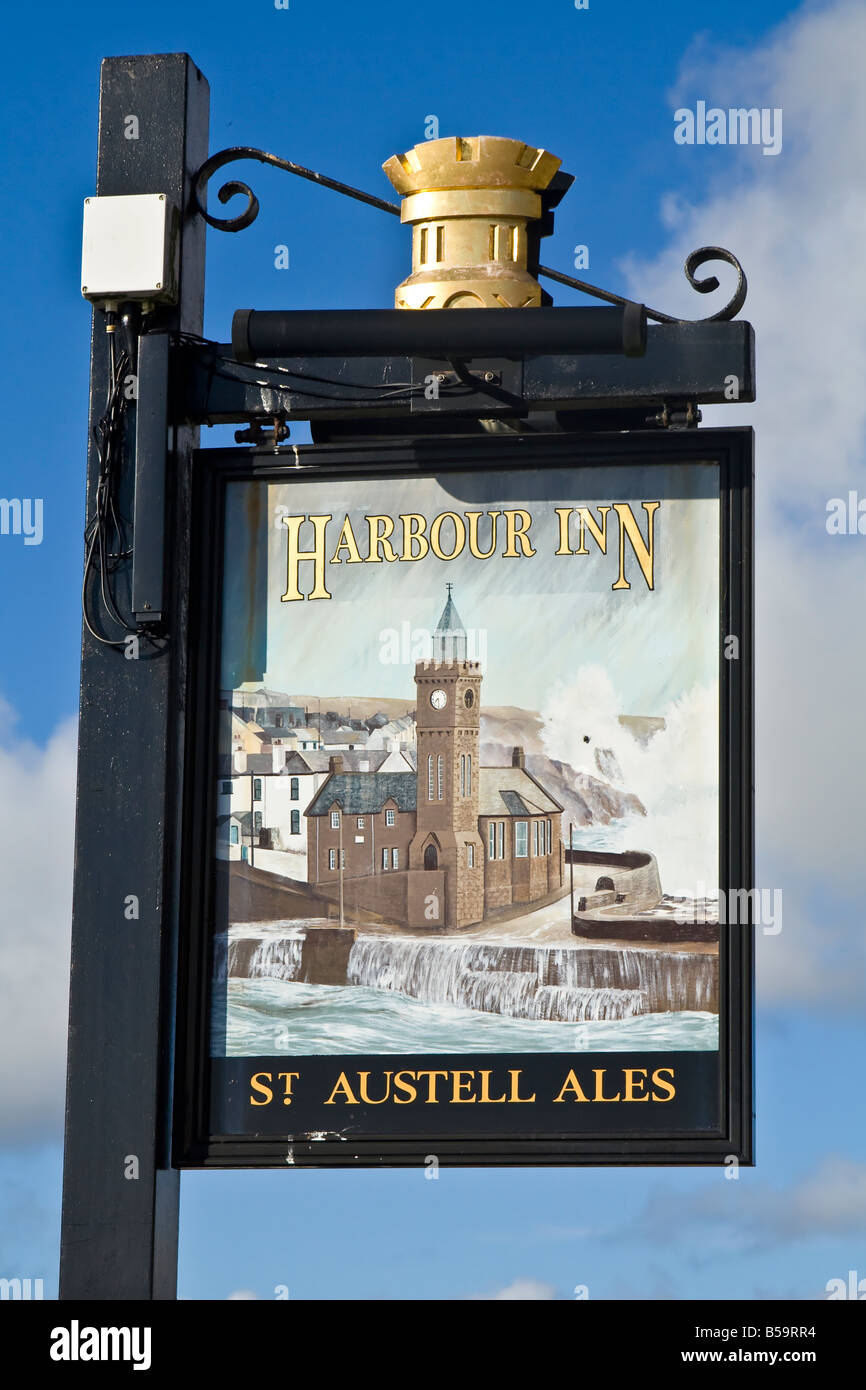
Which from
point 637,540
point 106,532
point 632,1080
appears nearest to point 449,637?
point 637,540

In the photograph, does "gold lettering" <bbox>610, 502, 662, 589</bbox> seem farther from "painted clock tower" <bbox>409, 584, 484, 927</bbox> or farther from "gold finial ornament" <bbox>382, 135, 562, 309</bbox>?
"gold finial ornament" <bbox>382, 135, 562, 309</bbox>

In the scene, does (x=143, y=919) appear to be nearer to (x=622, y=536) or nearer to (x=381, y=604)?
(x=381, y=604)

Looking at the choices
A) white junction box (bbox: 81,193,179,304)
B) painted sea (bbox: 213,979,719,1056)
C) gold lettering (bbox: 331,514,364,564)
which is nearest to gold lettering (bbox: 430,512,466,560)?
gold lettering (bbox: 331,514,364,564)

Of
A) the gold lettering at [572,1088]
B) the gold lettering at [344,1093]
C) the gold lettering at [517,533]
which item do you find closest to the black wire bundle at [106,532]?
the gold lettering at [517,533]

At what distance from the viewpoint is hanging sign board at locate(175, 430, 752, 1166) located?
7.93 metres

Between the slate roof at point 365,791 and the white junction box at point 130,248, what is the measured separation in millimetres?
1978

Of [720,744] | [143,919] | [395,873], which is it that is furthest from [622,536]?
[143,919]

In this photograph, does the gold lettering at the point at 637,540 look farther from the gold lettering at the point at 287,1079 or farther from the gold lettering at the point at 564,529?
the gold lettering at the point at 287,1079

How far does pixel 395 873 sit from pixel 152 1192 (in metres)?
1.44

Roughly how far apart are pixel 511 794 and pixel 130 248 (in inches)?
101

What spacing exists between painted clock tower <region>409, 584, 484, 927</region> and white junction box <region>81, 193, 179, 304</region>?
1.71 metres

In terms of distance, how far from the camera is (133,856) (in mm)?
8164
